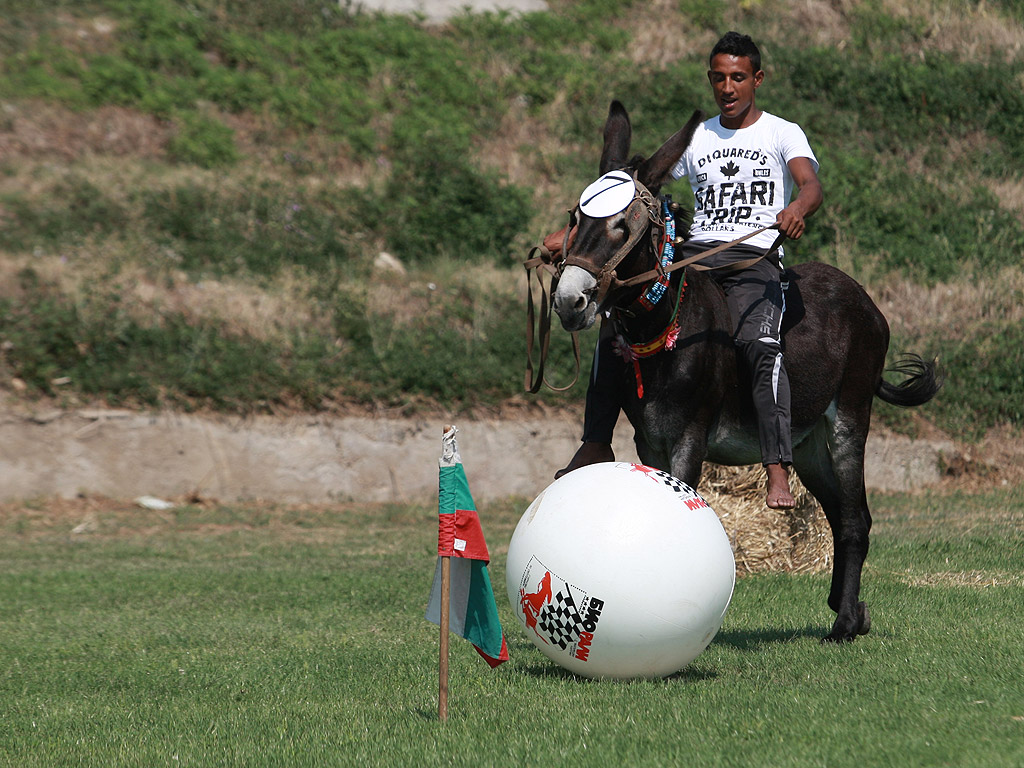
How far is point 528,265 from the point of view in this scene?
6.54 metres

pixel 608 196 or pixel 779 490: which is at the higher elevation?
pixel 608 196

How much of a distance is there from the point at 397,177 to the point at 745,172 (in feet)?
51.0

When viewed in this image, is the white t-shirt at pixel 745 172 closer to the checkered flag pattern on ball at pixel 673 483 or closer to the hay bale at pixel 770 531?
the checkered flag pattern on ball at pixel 673 483

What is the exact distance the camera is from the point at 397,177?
21.9 meters

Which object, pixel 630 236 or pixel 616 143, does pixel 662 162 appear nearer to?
pixel 616 143

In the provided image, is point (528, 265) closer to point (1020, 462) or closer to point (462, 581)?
point (462, 581)

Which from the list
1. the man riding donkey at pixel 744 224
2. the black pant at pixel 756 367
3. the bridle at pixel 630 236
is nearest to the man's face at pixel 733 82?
the man riding donkey at pixel 744 224

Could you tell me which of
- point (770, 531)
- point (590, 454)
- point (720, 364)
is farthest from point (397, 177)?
point (720, 364)

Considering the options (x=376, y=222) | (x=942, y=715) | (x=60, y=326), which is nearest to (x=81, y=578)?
(x=60, y=326)

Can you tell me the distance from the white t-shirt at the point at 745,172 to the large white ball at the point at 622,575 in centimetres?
199

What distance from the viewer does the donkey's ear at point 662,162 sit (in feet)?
21.3

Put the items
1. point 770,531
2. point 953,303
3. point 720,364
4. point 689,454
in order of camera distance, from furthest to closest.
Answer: point 953,303 < point 770,531 < point 720,364 < point 689,454

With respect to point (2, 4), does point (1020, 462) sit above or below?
below

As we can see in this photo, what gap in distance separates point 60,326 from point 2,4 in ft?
42.0
